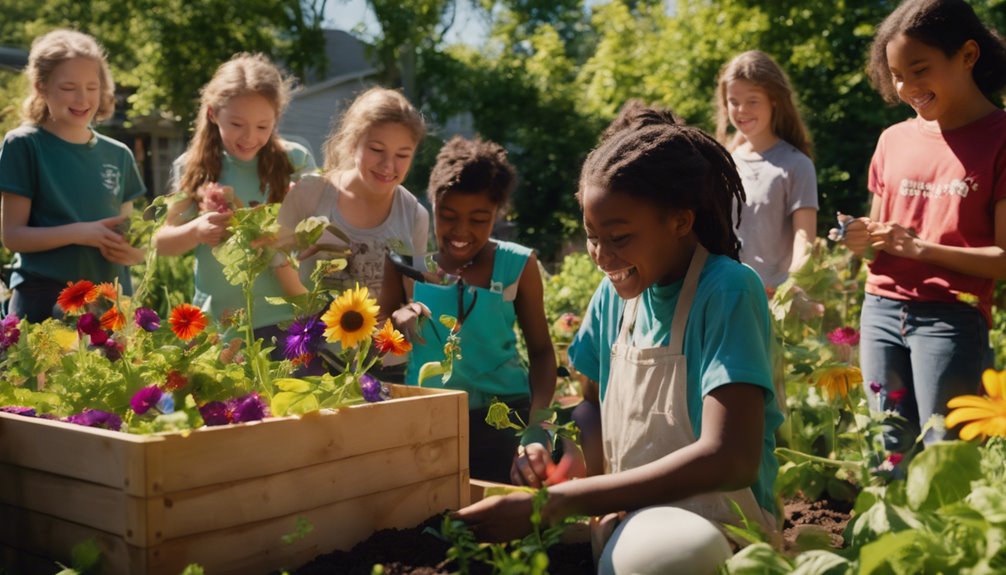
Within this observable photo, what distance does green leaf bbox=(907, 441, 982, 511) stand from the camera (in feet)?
5.42

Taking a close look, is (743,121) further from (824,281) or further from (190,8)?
(190,8)

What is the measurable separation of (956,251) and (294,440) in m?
1.96

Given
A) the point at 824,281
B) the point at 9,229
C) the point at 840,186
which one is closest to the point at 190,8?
the point at 840,186

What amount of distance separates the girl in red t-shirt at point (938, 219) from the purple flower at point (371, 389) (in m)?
1.46

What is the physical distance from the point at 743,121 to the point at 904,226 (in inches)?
46.7

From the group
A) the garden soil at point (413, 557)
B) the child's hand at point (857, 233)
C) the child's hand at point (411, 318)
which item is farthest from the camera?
the child's hand at point (857, 233)

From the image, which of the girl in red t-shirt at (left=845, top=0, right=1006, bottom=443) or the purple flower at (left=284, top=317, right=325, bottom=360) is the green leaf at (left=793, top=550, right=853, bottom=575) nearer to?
the purple flower at (left=284, top=317, right=325, bottom=360)

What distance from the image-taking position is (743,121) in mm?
4125

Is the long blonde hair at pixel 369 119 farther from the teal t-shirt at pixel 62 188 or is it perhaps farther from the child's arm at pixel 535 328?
the teal t-shirt at pixel 62 188

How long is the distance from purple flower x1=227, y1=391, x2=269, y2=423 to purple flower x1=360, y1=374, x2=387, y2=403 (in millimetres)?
268

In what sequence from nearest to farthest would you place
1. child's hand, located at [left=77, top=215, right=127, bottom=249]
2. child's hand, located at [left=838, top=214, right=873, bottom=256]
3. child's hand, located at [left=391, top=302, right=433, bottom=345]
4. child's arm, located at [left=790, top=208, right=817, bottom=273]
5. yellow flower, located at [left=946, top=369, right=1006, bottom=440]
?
yellow flower, located at [left=946, top=369, right=1006, bottom=440]
child's hand, located at [left=391, top=302, right=433, bottom=345]
child's hand, located at [left=838, top=214, right=873, bottom=256]
child's hand, located at [left=77, top=215, right=127, bottom=249]
child's arm, located at [left=790, top=208, right=817, bottom=273]

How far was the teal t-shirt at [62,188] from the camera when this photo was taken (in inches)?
153

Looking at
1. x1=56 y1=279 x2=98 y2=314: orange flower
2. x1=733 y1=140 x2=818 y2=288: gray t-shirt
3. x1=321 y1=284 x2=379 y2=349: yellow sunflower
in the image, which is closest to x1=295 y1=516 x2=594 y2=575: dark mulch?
x1=321 y1=284 x2=379 y2=349: yellow sunflower

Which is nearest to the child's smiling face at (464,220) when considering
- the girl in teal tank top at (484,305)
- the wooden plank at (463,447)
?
the girl in teal tank top at (484,305)
